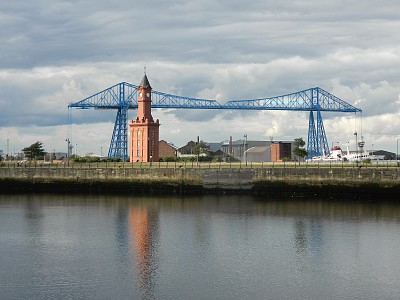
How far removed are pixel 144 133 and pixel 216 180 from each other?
123 ft

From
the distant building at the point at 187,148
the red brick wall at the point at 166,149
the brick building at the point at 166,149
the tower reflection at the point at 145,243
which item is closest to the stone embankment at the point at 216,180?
the tower reflection at the point at 145,243

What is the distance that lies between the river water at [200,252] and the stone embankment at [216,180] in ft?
26.9

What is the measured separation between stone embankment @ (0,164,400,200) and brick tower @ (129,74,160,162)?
2718cm

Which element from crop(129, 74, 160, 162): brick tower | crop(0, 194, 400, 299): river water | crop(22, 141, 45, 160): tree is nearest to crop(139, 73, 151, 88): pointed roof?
crop(129, 74, 160, 162): brick tower

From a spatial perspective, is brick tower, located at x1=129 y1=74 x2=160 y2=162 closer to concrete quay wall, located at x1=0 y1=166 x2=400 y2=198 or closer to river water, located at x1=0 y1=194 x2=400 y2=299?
concrete quay wall, located at x1=0 y1=166 x2=400 y2=198

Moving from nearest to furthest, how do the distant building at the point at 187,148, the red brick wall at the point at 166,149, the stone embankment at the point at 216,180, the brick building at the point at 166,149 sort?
the stone embankment at the point at 216,180 → the brick building at the point at 166,149 → the red brick wall at the point at 166,149 → the distant building at the point at 187,148

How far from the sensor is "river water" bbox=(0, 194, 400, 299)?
23406mm

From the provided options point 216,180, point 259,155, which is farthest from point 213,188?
point 259,155

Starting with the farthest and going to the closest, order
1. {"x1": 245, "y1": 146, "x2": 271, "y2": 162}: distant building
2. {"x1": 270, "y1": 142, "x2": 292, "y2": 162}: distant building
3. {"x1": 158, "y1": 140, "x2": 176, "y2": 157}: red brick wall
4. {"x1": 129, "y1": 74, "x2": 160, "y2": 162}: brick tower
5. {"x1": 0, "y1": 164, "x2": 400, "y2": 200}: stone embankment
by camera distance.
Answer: {"x1": 158, "y1": 140, "x2": 176, "y2": 157}: red brick wall < {"x1": 245, "y1": 146, "x2": 271, "y2": 162}: distant building < {"x1": 270, "y1": 142, "x2": 292, "y2": 162}: distant building < {"x1": 129, "y1": 74, "x2": 160, "y2": 162}: brick tower < {"x1": 0, "y1": 164, "x2": 400, "y2": 200}: stone embankment

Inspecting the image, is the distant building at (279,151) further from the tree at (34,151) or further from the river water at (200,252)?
the river water at (200,252)

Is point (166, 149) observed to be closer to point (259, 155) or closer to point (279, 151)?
point (259, 155)

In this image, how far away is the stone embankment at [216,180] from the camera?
56.6 meters

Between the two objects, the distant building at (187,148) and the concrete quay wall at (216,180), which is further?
the distant building at (187,148)

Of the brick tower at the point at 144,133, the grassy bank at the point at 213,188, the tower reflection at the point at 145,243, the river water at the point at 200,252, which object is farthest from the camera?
the brick tower at the point at 144,133
